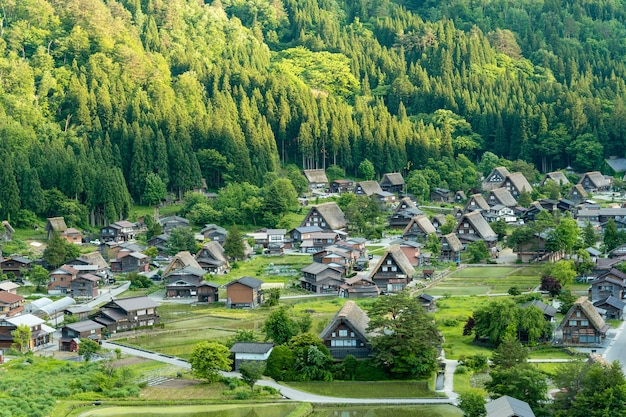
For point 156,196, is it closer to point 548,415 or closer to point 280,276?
point 280,276

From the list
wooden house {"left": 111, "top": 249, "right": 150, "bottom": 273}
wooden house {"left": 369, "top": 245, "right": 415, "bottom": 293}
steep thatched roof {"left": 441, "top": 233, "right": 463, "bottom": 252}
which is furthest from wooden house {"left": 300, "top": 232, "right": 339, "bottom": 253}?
wooden house {"left": 369, "top": 245, "right": 415, "bottom": 293}

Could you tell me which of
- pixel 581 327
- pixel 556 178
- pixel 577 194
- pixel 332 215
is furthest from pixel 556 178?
pixel 581 327

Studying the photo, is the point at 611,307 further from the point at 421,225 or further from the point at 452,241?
the point at 421,225

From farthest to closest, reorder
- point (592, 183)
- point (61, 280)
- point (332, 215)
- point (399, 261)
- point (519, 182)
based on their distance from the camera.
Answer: point (592, 183) < point (519, 182) < point (332, 215) < point (61, 280) < point (399, 261)

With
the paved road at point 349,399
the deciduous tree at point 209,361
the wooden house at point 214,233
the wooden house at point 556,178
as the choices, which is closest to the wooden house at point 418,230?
the wooden house at point 214,233

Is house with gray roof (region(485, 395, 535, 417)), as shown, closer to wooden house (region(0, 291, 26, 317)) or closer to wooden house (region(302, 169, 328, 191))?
wooden house (region(0, 291, 26, 317))

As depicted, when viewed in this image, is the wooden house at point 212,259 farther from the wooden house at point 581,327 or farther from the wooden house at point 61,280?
the wooden house at point 581,327
